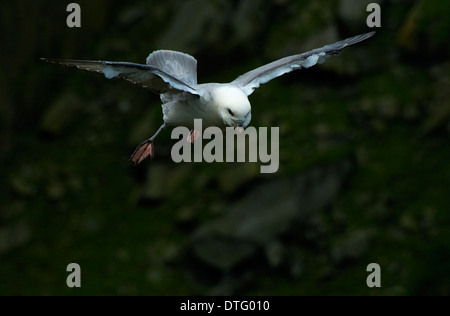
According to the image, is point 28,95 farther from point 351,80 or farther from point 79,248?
point 351,80

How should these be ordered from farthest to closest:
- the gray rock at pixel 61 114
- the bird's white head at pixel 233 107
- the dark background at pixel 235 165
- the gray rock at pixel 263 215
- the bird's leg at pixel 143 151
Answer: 1. the gray rock at pixel 61 114
2. the gray rock at pixel 263 215
3. the dark background at pixel 235 165
4. the bird's leg at pixel 143 151
5. the bird's white head at pixel 233 107

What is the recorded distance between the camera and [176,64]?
5312 mm

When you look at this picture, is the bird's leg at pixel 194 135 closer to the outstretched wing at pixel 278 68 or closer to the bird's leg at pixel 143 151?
the bird's leg at pixel 143 151

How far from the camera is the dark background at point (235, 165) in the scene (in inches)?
361

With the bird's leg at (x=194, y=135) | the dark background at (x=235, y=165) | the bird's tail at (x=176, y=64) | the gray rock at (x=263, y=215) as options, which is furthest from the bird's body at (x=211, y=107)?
the gray rock at (x=263, y=215)

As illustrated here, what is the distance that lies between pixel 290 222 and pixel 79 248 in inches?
127

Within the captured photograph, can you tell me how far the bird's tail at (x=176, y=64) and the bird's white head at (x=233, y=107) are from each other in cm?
80

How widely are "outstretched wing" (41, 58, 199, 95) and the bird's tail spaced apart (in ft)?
2.36

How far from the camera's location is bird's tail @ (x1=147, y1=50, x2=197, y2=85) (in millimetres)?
5215

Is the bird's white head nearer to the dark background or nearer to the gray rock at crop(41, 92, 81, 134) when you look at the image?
the dark background

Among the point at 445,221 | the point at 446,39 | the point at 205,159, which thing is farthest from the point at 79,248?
the point at 446,39

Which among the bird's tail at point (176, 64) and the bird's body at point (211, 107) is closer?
the bird's body at point (211, 107)

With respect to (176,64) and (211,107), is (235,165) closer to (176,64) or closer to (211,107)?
(176,64)

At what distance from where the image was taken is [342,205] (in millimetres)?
9461
